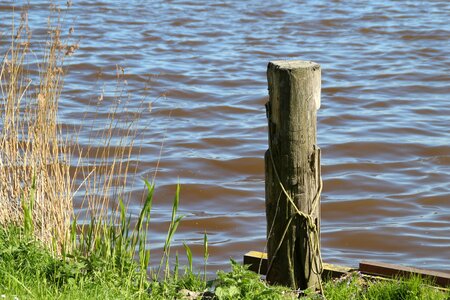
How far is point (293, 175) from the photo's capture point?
591 cm

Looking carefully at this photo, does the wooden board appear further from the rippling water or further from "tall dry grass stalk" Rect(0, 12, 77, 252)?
the rippling water

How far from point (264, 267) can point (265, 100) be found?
669 cm

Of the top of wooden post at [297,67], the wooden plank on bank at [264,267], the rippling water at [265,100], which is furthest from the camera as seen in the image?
the rippling water at [265,100]

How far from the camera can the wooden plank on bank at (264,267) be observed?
6305mm

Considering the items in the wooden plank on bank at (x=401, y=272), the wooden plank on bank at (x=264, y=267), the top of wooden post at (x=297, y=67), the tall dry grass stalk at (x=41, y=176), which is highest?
the top of wooden post at (x=297, y=67)

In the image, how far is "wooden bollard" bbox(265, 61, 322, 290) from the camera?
5.75 metres

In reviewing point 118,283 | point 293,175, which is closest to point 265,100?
point 293,175

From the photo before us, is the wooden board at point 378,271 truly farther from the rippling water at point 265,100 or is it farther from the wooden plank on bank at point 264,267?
the rippling water at point 265,100

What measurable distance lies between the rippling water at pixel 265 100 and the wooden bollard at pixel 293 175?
1912 millimetres

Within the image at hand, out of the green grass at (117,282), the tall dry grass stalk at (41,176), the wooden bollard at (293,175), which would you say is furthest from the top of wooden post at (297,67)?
the tall dry grass stalk at (41,176)

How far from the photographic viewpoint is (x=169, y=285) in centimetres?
580

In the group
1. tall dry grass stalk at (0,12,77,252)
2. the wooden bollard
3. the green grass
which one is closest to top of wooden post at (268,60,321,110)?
the wooden bollard

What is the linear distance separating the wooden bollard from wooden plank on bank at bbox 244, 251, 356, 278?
0.57ft

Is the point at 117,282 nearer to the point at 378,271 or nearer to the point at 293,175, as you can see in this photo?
the point at 293,175
